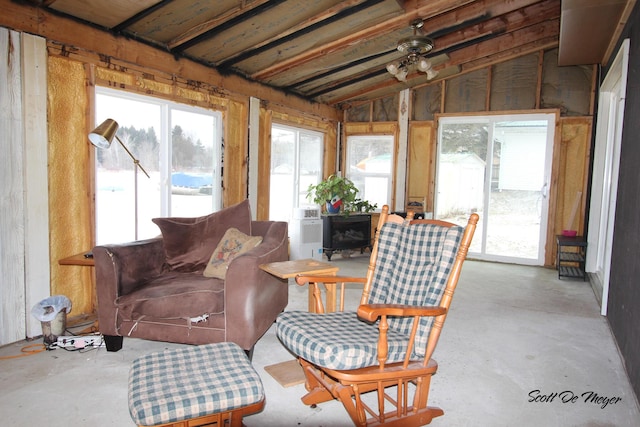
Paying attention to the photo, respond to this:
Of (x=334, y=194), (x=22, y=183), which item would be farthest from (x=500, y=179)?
(x=22, y=183)

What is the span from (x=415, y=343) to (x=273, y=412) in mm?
808

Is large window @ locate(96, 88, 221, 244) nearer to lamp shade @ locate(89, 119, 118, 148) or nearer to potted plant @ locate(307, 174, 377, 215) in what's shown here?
lamp shade @ locate(89, 119, 118, 148)

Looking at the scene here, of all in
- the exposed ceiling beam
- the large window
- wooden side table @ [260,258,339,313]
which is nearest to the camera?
wooden side table @ [260,258,339,313]

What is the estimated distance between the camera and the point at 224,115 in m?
4.76

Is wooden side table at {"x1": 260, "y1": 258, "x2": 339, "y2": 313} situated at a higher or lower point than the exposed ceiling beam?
lower

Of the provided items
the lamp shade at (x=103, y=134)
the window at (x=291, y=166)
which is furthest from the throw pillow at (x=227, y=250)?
the window at (x=291, y=166)

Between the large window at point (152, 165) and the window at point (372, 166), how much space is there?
10.2ft

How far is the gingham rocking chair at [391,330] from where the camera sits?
1.87 meters

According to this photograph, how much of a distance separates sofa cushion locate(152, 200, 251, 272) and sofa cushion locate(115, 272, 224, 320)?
51 centimetres

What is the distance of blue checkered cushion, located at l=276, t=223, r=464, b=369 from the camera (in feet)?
6.20

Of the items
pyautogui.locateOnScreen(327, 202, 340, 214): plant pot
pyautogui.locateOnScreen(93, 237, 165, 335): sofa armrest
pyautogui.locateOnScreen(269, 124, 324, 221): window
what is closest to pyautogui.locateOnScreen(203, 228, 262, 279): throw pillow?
pyautogui.locateOnScreen(93, 237, 165, 335): sofa armrest

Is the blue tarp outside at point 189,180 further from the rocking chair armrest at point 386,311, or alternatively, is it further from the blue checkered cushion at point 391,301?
the rocking chair armrest at point 386,311

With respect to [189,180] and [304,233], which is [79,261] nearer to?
[189,180]

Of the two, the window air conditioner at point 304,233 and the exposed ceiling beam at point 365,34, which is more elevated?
the exposed ceiling beam at point 365,34
